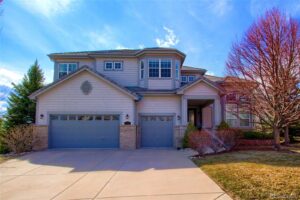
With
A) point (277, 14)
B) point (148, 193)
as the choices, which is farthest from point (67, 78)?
point (277, 14)

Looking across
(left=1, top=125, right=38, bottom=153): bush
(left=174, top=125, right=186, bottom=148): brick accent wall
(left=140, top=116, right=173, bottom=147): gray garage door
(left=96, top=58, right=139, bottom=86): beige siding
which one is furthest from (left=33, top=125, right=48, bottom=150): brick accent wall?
(left=174, top=125, right=186, bottom=148): brick accent wall

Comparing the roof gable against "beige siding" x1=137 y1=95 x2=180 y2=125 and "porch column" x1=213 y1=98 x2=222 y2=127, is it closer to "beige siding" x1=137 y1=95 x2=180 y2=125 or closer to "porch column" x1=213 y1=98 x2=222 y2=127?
"beige siding" x1=137 y1=95 x2=180 y2=125

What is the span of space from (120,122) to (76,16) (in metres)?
7.64

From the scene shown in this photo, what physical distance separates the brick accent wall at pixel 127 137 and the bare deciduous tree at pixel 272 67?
779 cm

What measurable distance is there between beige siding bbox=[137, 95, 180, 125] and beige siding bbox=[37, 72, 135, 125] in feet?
3.97

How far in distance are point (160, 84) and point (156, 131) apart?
3.74 m

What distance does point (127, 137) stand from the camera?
55.6 ft

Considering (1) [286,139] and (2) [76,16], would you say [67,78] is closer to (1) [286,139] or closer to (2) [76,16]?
(2) [76,16]

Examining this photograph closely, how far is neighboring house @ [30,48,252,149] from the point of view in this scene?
1719cm

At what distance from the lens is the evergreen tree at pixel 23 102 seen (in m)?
21.0

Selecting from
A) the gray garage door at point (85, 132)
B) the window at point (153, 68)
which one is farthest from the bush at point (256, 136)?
the gray garage door at point (85, 132)

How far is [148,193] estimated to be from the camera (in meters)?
6.70

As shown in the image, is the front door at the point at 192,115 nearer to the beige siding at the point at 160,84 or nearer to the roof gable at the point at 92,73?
the beige siding at the point at 160,84

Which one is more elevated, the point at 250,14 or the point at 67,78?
the point at 250,14
